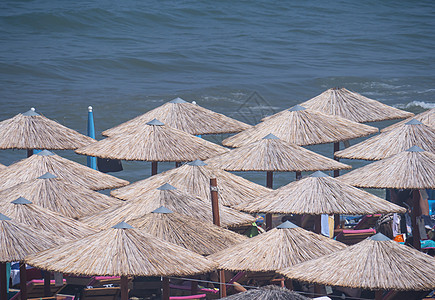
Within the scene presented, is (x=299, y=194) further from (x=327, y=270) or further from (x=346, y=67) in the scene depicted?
(x=346, y=67)

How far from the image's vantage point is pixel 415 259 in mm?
7398

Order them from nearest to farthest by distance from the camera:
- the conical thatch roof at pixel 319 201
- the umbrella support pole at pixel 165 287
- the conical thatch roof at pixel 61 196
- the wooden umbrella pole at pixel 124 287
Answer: the wooden umbrella pole at pixel 124 287 < the umbrella support pole at pixel 165 287 < the conical thatch roof at pixel 319 201 < the conical thatch roof at pixel 61 196

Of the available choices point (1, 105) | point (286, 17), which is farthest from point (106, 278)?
point (286, 17)

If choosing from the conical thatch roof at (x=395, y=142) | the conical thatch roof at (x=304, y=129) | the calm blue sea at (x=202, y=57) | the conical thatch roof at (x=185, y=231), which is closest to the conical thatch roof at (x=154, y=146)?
the conical thatch roof at (x=304, y=129)

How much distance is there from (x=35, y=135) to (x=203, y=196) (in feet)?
14.4

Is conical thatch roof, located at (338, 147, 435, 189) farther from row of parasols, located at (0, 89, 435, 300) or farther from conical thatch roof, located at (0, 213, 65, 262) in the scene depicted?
conical thatch roof, located at (0, 213, 65, 262)

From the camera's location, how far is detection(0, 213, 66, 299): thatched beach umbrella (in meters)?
7.98

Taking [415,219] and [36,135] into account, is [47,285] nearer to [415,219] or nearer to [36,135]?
[36,135]

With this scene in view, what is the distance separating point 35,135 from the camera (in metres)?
13.6

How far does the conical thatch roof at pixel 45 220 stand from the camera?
28.6ft

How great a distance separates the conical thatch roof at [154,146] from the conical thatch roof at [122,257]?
4.61 m

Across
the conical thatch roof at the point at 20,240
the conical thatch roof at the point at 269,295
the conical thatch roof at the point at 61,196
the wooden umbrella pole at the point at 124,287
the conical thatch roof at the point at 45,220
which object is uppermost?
the conical thatch roof at the point at 61,196

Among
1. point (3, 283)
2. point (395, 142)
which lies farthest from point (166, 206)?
point (395, 142)

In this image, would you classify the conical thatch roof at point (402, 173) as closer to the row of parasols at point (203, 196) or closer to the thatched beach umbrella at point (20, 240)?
the row of parasols at point (203, 196)
